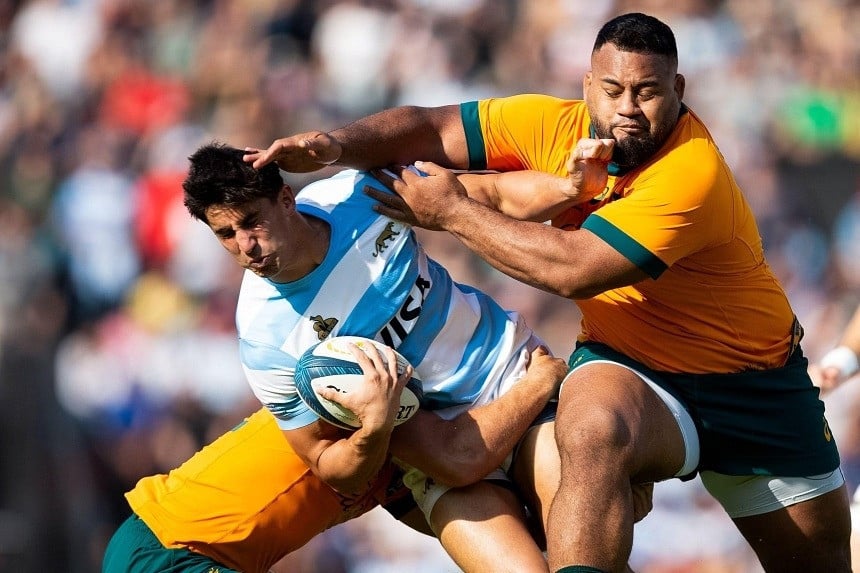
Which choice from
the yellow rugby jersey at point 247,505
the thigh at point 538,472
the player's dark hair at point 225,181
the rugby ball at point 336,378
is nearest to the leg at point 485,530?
the thigh at point 538,472

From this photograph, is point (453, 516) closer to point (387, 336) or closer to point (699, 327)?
point (387, 336)

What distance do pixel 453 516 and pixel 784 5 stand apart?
6.66 metres

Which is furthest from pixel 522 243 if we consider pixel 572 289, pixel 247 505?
pixel 247 505

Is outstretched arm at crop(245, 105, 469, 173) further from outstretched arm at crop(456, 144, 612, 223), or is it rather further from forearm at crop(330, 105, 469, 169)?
outstretched arm at crop(456, 144, 612, 223)

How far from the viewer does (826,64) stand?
32.1 feet

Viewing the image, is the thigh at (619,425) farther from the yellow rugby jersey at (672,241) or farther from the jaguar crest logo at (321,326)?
the jaguar crest logo at (321,326)

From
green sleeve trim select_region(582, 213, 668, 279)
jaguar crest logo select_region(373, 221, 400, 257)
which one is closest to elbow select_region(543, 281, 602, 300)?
green sleeve trim select_region(582, 213, 668, 279)

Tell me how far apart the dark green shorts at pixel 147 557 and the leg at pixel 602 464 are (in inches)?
59.2

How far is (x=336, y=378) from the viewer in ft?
14.6

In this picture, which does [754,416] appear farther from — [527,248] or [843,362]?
[843,362]

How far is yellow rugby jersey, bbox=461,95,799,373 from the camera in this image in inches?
177

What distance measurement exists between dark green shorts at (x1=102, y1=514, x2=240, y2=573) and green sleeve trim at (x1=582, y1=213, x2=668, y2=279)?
1.96m

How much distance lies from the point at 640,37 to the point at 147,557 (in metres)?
2.76

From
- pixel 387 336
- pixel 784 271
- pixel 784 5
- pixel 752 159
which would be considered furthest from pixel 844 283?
pixel 387 336
